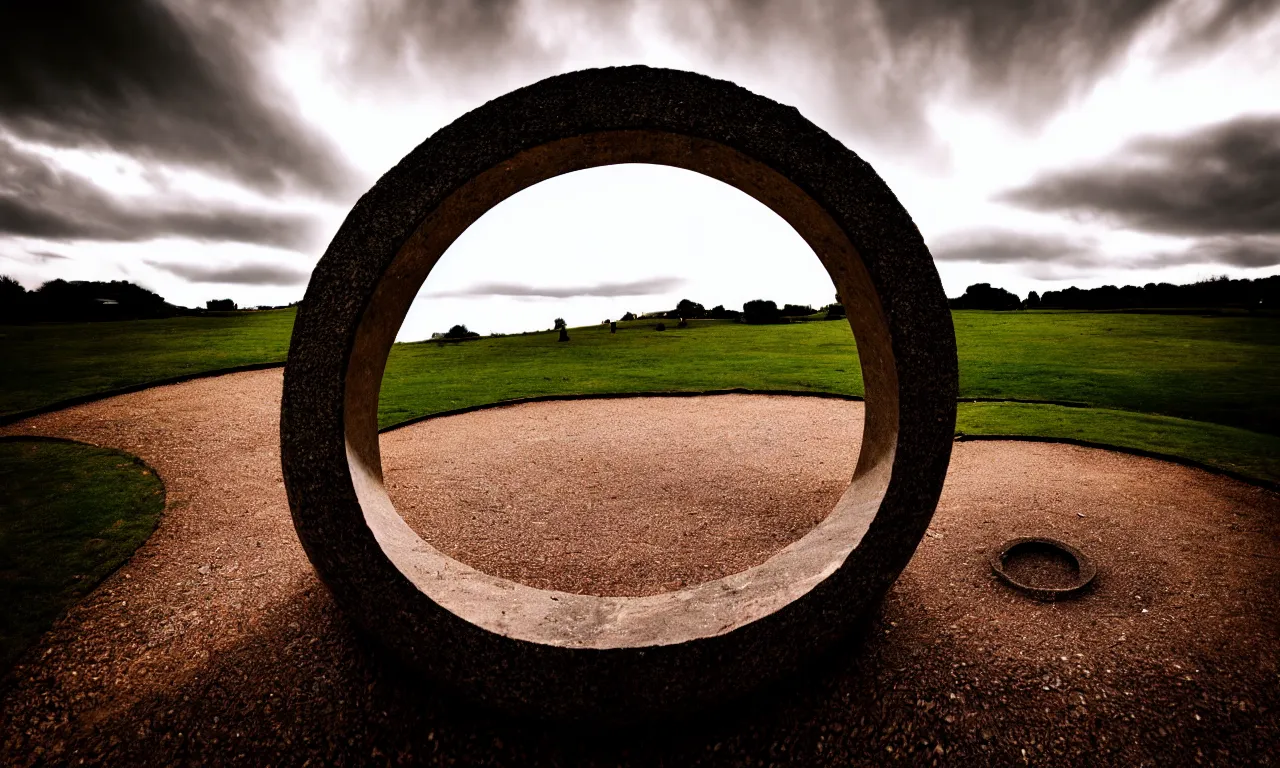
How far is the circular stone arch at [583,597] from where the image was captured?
375cm

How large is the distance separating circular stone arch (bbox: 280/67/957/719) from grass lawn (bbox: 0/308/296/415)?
13852mm

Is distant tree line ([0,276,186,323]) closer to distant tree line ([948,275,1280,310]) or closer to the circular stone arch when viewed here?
the circular stone arch

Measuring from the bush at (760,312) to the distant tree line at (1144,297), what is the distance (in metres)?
20.8

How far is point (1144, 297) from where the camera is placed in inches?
1932

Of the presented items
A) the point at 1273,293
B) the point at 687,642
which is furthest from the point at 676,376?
the point at 1273,293

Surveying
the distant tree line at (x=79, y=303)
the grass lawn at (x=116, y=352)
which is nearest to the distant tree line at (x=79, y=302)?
the distant tree line at (x=79, y=303)

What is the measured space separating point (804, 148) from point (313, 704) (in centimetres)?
595

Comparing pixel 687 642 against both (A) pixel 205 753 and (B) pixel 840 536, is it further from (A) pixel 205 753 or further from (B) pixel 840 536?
(A) pixel 205 753

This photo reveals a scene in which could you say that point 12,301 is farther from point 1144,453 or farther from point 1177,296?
point 1177,296

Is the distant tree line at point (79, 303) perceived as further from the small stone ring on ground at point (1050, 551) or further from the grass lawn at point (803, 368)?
the small stone ring on ground at point (1050, 551)

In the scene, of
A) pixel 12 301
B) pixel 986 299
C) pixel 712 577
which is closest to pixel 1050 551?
pixel 712 577

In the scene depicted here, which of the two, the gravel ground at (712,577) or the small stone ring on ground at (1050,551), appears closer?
the gravel ground at (712,577)

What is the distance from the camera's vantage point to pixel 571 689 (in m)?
3.66

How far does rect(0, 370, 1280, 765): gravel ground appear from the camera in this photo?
3.81 meters
